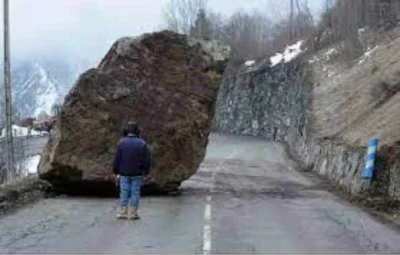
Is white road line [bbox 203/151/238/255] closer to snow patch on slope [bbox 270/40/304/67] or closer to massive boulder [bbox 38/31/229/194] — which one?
massive boulder [bbox 38/31/229/194]

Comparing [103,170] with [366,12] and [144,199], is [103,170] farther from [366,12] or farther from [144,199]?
[366,12]

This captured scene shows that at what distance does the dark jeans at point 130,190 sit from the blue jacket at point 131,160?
0.13 meters

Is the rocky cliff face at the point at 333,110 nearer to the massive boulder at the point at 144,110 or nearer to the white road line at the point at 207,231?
the white road line at the point at 207,231

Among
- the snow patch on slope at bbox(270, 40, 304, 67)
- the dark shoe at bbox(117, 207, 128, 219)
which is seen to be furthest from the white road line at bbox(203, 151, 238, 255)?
the snow patch on slope at bbox(270, 40, 304, 67)

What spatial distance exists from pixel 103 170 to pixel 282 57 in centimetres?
5526

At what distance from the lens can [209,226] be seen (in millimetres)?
15461

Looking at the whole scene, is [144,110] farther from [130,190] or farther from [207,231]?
[207,231]

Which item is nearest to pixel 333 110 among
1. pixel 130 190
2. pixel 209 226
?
pixel 130 190

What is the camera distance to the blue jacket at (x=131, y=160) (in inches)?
651

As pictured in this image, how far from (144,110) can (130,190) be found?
5334 mm

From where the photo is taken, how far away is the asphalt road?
1308 cm

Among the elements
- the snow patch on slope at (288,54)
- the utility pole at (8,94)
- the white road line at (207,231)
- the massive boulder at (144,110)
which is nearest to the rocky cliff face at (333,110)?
the snow patch on slope at (288,54)

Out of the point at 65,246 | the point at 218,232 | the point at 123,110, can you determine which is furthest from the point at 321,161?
the point at 65,246

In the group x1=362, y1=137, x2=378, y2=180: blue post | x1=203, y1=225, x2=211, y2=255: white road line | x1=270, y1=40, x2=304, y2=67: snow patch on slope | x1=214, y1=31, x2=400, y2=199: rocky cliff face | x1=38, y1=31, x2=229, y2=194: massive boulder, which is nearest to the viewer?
x1=203, y1=225, x2=211, y2=255: white road line
